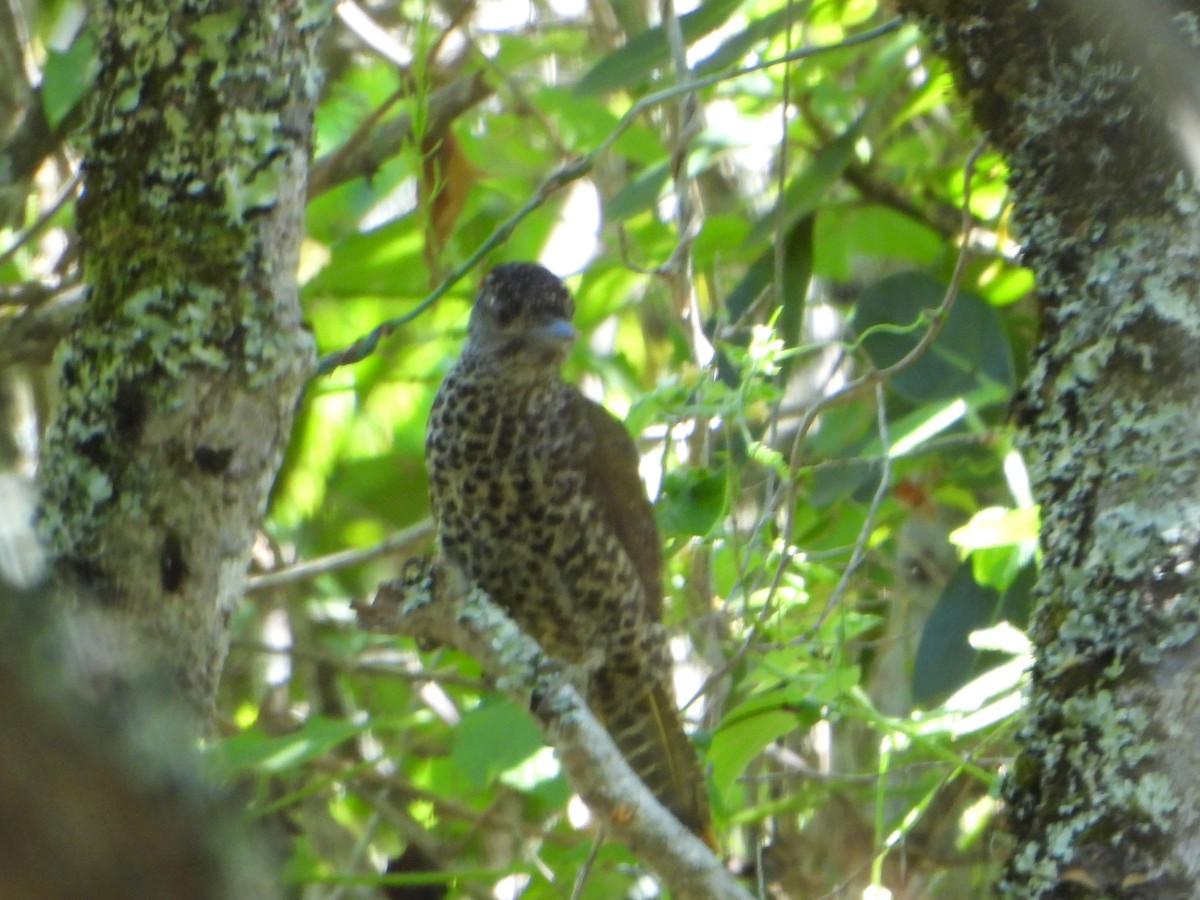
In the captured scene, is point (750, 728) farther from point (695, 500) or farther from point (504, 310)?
point (504, 310)

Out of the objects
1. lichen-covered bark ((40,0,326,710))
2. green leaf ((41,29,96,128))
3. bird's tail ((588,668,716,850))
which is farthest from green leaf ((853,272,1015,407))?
green leaf ((41,29,96,128))

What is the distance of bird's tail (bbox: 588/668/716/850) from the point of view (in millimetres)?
2814

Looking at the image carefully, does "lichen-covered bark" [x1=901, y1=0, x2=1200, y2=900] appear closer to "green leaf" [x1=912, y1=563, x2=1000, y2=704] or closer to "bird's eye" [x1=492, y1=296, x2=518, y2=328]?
"green leaf" [x1=912, y1=563, x2=1000, y2=704]

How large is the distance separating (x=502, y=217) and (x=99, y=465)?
208 cm

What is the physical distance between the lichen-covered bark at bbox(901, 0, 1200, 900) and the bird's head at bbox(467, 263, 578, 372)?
4.30 feet

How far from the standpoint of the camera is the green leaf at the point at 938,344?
2586mm

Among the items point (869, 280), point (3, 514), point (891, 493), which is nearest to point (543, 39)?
point (869, 280)

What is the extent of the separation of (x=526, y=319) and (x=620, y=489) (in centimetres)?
38

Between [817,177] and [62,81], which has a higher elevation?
[62,81]

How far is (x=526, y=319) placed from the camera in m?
2.78

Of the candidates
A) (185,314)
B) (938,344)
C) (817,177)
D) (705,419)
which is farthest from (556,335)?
(185,314)

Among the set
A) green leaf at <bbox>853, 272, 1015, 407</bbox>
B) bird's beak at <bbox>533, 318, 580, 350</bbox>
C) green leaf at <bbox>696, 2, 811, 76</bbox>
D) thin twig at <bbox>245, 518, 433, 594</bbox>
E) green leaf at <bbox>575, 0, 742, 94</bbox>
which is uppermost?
green leaf at <bbox>575, 0, 742, 94</bbox>

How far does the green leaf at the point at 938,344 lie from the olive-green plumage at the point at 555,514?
517 millimetres

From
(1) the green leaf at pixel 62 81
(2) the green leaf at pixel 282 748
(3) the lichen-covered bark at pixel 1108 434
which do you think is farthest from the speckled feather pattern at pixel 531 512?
(3) the lichen-covered bark at pixel 1108 434
